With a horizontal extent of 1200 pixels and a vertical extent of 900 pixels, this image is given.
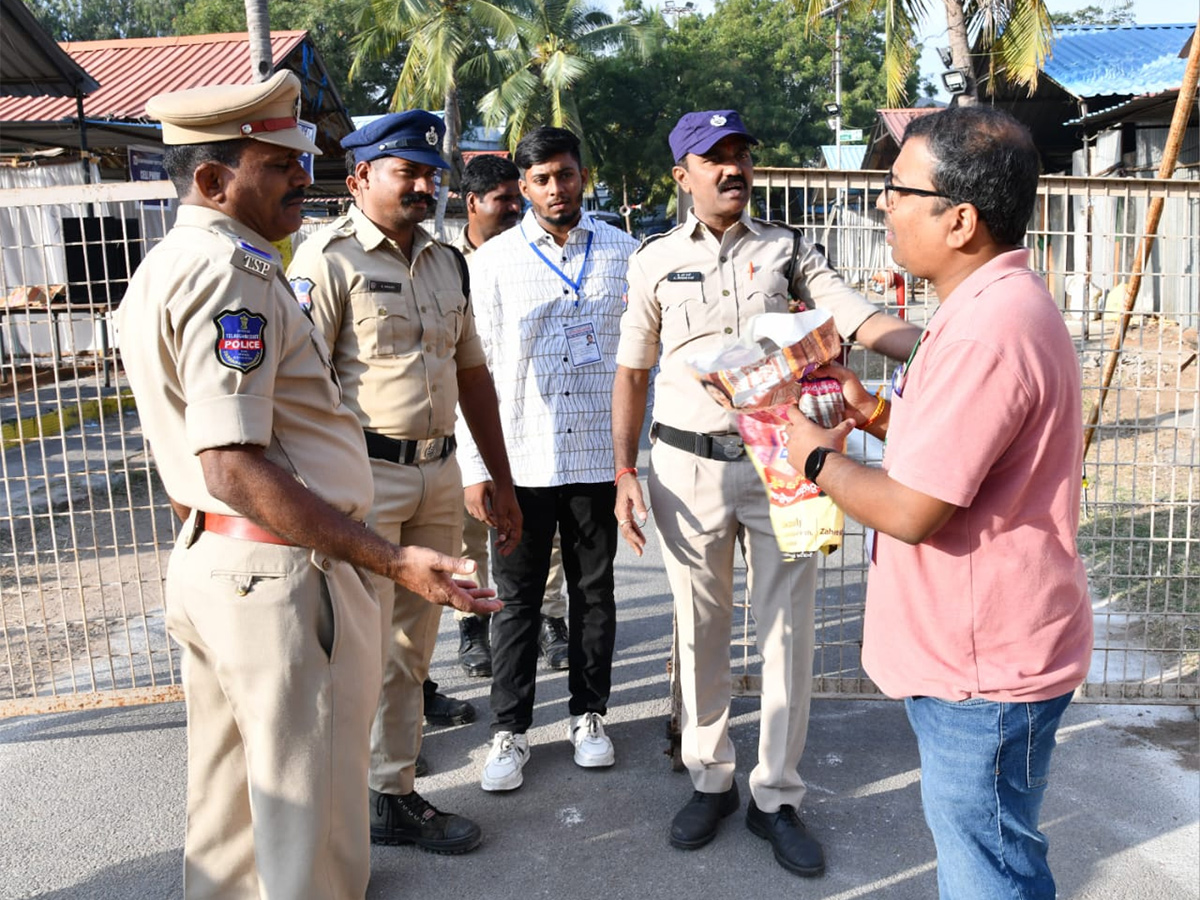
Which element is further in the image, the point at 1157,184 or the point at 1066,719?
the point at 1066,719

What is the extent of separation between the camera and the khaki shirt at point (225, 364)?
79.0 inches

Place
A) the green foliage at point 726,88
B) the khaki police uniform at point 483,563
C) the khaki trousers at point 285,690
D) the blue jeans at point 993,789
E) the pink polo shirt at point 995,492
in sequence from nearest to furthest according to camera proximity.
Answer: the pink polo shirt at point 995,492, the blue jeans at point 993,789, the khaki trousers at point 285,690, the khaki police uniform at point 483,563, the green foliage at point 726,88

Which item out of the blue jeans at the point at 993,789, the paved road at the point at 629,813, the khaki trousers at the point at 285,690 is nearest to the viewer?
the blue jeans at the point at 993,789

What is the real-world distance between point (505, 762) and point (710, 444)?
1.37 meters

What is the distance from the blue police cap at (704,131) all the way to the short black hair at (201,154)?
1.42m

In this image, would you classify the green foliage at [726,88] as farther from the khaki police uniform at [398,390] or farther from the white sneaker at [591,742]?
the white sneaker at [591,742]

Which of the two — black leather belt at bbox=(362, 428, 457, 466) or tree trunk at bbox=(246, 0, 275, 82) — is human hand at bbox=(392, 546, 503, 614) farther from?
tree trunk at bbox=(246, 0, 275, 82)

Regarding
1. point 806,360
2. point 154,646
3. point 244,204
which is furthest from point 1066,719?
point 154,646

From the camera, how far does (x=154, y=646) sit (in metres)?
5.05

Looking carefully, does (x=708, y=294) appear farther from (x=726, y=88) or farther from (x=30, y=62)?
(x=726, y=88)

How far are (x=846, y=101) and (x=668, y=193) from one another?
32.4 ft

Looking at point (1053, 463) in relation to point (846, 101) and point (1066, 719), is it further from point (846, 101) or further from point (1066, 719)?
point (846, 101)

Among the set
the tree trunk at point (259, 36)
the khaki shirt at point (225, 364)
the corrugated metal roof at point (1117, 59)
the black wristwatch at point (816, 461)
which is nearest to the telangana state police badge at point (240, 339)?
the khaki shirt at point (225, 364)

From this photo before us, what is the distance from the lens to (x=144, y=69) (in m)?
19.0
